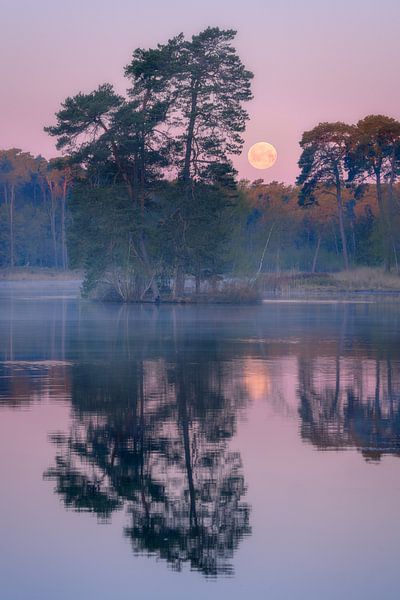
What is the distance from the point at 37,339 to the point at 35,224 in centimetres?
11098

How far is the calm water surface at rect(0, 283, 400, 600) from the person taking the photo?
787cm

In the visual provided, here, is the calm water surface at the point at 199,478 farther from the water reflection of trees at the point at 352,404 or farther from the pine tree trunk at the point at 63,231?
the pine tree trunk at the point at 63,231

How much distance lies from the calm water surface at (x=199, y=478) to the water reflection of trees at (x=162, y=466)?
0.09ft

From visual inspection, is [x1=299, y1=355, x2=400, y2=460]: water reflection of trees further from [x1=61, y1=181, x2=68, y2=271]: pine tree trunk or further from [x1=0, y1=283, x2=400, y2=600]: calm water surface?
[x1=61, y1=181, x2=68, y2=271]: pine tree trunk

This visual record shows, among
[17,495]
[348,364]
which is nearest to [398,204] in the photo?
[348,364]

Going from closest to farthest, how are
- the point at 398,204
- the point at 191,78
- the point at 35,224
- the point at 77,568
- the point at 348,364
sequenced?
the point at 77,568 → the point at 348,364 → the point at 191,78 → the point at 398,204 → the point at 35,224

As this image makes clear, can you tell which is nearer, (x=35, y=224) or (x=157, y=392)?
(x=157, y=392)

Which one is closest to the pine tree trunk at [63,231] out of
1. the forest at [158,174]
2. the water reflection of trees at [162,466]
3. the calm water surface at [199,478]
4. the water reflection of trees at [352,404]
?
the forest at [158,174]

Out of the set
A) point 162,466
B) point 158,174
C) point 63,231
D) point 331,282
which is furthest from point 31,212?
point 162,466

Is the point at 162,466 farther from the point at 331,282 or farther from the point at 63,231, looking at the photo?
the point at 63,231

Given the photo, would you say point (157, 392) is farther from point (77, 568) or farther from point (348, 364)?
point (77, 568)

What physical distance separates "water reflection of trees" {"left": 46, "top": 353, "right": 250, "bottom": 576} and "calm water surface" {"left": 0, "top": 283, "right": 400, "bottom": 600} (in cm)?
3

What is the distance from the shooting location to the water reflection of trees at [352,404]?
43.7 feet

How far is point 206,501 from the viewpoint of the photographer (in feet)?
32.9
